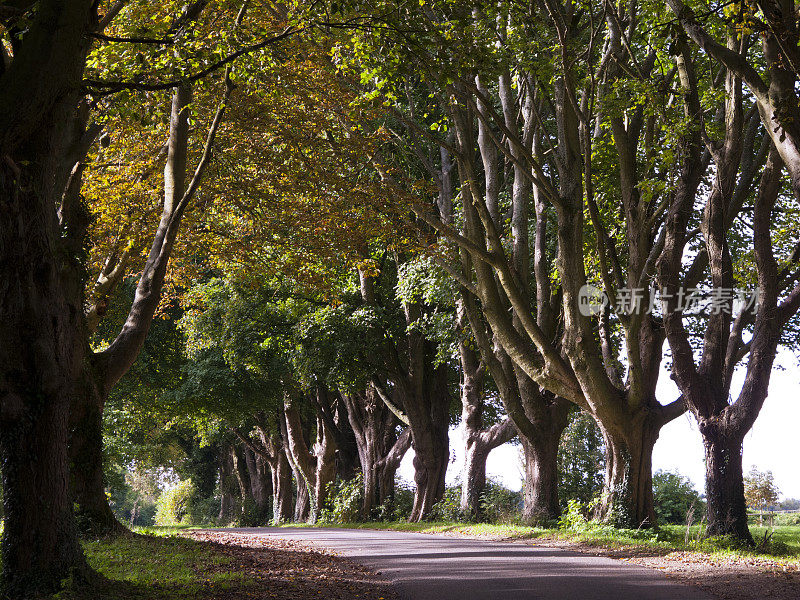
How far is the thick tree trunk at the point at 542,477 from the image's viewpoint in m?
16.7

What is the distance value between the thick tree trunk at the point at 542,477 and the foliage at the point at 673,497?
42.3ft

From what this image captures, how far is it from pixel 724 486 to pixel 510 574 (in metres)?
6.00

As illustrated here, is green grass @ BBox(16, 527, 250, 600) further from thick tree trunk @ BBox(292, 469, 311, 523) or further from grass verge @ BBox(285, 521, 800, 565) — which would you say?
thick tree trunk @ BBox(292, 469, 311, 523)

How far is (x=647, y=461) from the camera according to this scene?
14.8 meters

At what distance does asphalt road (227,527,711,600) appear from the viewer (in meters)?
7.29

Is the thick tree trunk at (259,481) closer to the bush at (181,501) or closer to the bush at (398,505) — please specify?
the bush at (181,501)

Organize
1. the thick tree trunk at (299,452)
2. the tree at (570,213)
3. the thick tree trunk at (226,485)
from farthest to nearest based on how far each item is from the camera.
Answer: the thick tree trunk at (226,485)
the thick tree trunk at (299,452)
the tree at (570,213)

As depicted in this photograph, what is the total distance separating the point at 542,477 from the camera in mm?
16797

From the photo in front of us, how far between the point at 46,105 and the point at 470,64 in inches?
212

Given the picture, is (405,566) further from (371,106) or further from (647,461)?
(371,106)

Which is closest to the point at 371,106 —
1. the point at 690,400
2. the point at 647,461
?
the point at 690,400

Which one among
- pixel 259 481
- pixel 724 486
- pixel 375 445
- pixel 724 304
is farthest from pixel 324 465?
pixel 724 304

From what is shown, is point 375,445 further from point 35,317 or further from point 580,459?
point 35,317

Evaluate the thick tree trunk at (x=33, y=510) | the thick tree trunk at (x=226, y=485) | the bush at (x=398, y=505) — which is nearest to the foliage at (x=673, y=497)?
the bush at (x=398, y=505)
